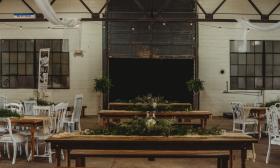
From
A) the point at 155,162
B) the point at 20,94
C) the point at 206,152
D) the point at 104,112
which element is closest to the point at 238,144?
the point at 206,152

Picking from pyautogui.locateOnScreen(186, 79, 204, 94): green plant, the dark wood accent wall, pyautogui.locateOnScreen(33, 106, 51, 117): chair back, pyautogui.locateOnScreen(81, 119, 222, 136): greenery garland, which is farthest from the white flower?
the dark wood accent wall

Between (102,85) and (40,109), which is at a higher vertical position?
(102,85)

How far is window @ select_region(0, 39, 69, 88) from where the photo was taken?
16.4m

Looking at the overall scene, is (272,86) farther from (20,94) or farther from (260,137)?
(20,94)

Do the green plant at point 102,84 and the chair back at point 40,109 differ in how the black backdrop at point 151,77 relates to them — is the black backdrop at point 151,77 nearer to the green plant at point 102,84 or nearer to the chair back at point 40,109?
the green plant at point 102,84

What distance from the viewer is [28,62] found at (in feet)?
54.0

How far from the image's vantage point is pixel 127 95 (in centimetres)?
1641

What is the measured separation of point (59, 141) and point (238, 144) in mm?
1958

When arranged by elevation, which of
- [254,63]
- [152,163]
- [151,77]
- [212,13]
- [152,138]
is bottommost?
[152,163]

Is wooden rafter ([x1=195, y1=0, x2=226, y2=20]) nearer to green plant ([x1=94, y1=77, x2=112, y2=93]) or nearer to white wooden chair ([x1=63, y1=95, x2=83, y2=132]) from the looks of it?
green plant ([x1=94, y1=77, x2=112, y2=93])

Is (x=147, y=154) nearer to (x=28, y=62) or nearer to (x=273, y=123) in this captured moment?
(x=273, y=123)

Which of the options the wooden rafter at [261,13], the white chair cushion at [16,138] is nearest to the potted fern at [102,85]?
the wooden rafter at [261,13]

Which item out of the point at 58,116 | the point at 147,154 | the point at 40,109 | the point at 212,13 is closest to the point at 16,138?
the point at 58,116

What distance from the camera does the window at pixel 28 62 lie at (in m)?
16.4
